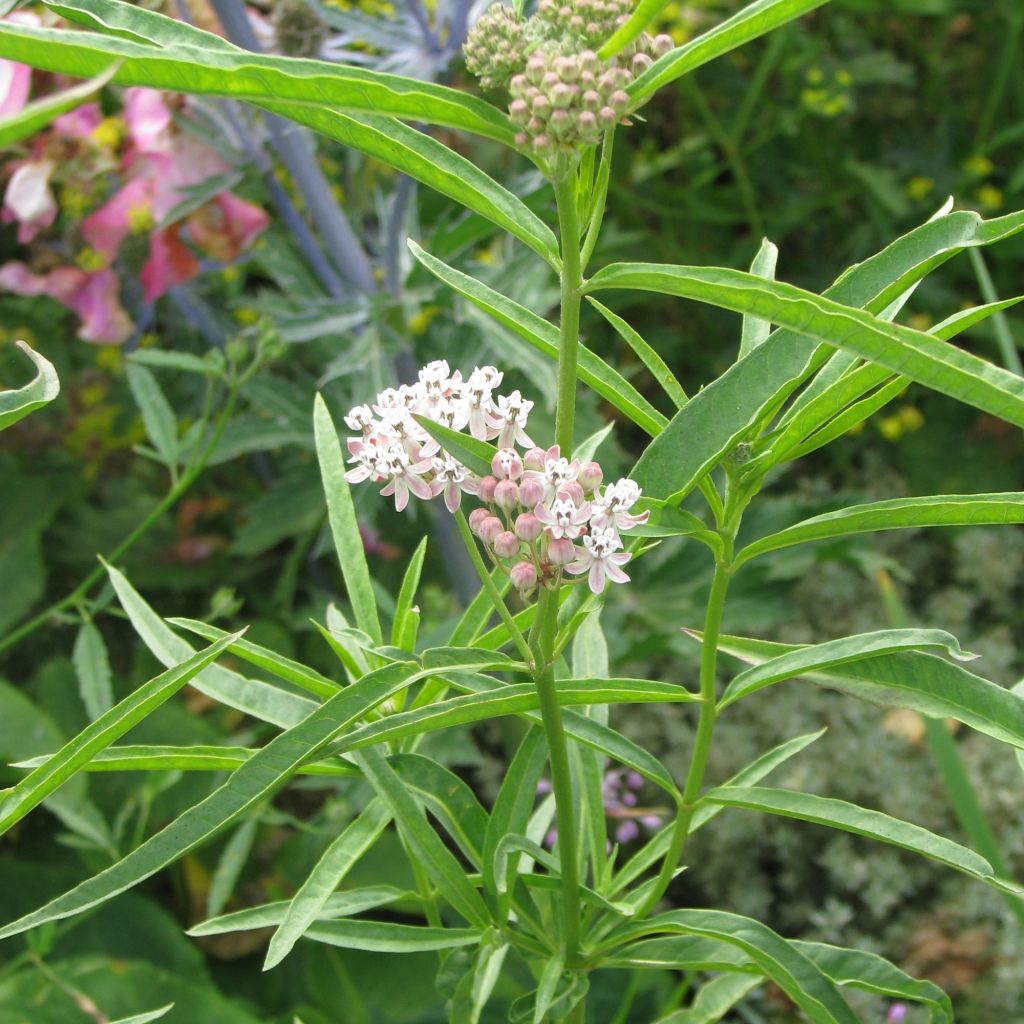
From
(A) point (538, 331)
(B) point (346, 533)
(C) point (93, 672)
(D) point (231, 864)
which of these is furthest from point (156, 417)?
(A) point (538, 331)

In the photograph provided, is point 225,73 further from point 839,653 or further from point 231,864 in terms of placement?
point 231,864

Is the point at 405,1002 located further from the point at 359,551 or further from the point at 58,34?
the point at 58,34

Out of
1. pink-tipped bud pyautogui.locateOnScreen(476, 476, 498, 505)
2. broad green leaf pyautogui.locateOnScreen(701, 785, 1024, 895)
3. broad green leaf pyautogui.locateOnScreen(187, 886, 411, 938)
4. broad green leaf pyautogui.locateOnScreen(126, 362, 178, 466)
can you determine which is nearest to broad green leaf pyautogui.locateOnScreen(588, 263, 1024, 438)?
pink-tipped bud pyautogui.locateOnScreen(476, 476, 498, 505)

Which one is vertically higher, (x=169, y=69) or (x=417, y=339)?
(x=169, y=69)

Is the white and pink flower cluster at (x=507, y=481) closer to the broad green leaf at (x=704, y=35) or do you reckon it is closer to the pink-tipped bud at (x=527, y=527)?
the pink-tipped bud at (x=527, y=527)

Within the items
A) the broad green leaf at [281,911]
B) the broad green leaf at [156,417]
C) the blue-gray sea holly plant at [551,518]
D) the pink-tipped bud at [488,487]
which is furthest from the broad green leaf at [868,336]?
the broad green leaf at [156,417]

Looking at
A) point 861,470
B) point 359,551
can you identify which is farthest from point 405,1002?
point 861,470

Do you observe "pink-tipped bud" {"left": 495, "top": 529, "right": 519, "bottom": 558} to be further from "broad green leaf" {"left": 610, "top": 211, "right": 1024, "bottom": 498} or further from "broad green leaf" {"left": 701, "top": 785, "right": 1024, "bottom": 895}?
"broad green leaf" {"left": 701, "top": 785, "right": 1024, "bottom": 895}
